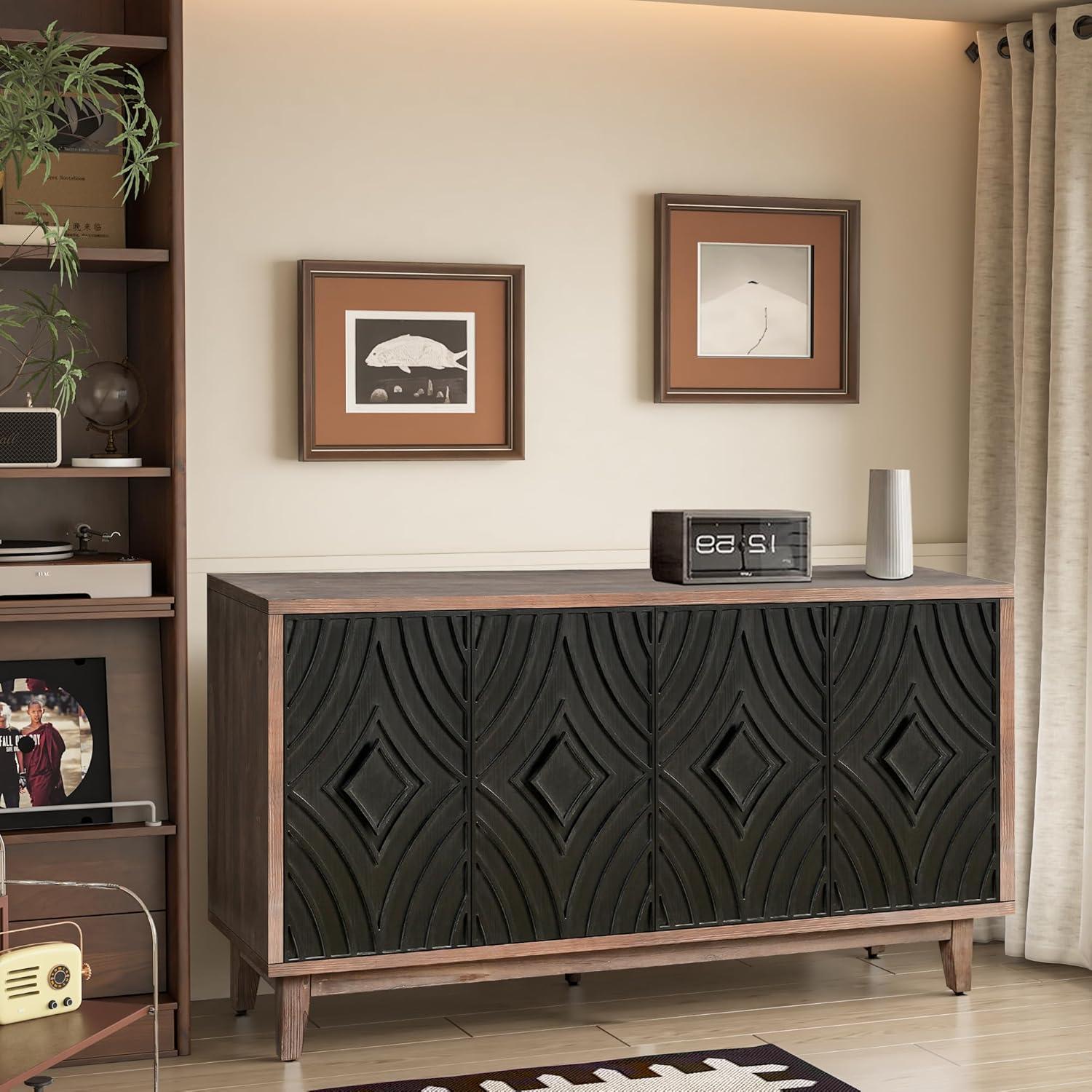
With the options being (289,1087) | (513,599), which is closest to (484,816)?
(513,599)

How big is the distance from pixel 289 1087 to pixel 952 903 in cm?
148

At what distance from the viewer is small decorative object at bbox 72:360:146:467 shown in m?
3.24

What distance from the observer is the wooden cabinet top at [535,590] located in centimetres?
312

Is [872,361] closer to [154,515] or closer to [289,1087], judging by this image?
[154,515]

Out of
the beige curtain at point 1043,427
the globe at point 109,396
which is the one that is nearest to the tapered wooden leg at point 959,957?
the beige curtain at point 1043,427

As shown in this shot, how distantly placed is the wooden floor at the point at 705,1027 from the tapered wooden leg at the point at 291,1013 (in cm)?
3

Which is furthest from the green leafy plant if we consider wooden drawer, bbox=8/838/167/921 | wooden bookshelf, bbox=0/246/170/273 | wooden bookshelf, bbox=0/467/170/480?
wooden drawer, bbox=8/838/167/921

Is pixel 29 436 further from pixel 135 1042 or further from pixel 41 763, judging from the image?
pixel 135 1042

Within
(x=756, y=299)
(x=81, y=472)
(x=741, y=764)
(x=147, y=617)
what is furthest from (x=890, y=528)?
(x=81, y=472)

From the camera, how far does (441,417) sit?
377 centimetres

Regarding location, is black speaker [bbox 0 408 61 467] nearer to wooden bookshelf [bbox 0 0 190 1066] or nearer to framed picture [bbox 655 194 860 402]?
wooden bookshelf [bbox 0 0 190 1066]

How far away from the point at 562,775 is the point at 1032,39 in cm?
215

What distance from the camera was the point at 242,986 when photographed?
3.47 m

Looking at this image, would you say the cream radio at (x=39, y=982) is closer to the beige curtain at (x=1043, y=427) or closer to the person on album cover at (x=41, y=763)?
the person on album cover at (x=41, y=763)
